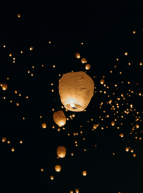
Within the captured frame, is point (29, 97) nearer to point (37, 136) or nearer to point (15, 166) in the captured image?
point (37, 136)

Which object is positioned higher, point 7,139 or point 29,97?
point 29,97

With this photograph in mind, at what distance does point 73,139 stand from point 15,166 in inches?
24.1

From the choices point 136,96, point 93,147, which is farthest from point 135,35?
point 93,147

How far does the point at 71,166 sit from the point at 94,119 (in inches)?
20.2

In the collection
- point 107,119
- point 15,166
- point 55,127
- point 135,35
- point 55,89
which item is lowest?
point 15,166

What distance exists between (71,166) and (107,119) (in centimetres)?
59

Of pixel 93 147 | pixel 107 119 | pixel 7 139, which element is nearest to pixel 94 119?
pixel 107 119

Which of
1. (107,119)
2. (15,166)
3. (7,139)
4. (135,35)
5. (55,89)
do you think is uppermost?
(135,35)

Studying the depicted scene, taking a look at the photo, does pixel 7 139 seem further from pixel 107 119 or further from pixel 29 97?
pixel 107 119

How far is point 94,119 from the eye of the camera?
235 centimetres

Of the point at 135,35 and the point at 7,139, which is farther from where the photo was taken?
the point at 135,35

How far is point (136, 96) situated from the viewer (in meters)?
2.40

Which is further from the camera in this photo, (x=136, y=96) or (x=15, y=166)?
(x=136, y=96)

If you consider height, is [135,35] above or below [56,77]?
above
